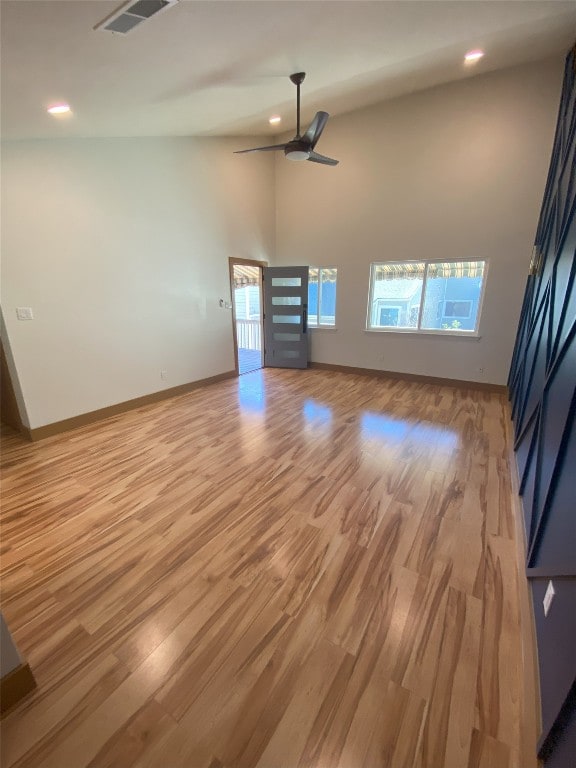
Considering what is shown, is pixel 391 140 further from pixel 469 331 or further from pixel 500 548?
pixel 500 548

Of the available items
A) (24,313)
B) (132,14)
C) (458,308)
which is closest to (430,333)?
(458,308)

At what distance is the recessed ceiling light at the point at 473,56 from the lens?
11.3 feet

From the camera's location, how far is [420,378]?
5.43 m

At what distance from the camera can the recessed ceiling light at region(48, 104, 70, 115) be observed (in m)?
2.40

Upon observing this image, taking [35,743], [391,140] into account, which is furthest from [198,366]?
[391,140]

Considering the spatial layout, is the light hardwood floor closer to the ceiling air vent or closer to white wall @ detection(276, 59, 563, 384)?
white wall @ detection(276, 59, 563, 384)

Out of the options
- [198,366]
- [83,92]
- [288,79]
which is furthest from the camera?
[198,366]

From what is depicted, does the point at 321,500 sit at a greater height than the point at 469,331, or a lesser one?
lesser

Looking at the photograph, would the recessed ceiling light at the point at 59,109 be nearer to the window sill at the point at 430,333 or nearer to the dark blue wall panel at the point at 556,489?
the dark blue wall panel at the point at 556,489

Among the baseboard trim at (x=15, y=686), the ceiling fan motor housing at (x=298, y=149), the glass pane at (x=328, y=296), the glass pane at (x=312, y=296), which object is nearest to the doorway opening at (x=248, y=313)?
the glass pane at (x=312, y=296)

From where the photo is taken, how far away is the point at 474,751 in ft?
3.52

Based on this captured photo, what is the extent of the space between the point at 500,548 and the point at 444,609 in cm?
68

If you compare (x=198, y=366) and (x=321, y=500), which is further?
(x=198, y=366)

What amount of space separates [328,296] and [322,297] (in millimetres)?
130
